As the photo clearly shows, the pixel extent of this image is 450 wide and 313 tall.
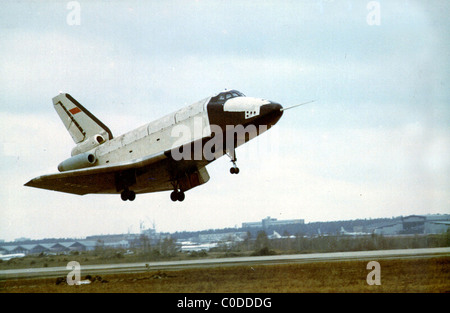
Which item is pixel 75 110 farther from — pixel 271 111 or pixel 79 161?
pixel 271 111

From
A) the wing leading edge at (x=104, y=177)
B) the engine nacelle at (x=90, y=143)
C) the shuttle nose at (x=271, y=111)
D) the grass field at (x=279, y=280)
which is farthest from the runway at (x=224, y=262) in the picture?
the engine nacelle at (x=90, y=143)

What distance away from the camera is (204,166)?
27000 mm

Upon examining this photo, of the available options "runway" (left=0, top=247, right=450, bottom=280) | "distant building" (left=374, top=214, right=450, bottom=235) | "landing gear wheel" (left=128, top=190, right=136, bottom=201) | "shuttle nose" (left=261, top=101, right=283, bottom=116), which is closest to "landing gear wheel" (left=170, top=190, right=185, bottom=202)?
"landing gear wheel" (left=128, top=190, right=136, bottom=201)

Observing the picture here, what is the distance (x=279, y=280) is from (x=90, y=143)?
48.0ft

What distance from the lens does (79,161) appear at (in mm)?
26562

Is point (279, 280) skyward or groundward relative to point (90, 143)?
groundward

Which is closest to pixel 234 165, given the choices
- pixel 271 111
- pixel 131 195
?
pixel 271 111

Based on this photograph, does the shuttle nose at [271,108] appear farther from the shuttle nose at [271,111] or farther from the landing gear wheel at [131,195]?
the landing gear wheel at [131,195]

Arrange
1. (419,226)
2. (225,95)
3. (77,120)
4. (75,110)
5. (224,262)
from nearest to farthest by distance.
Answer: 1. (225,95)
2. (224,262)
3. (419,226)
4. (77,120)
5. (75,110)

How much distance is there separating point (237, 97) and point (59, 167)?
10.7m

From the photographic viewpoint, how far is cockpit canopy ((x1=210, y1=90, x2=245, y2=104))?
22734 millimetres

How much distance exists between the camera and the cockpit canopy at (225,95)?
74.6 ft
